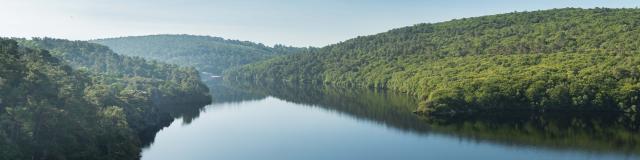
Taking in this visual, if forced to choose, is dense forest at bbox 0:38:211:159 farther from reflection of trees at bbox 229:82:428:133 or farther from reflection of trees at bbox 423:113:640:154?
reflection of trees at bbox 423:113:640:154

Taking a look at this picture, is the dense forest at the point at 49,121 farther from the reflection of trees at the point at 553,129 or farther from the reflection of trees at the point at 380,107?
the reflection of trees at the point at 553,129

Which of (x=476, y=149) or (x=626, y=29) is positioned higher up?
(x=626, y=29)

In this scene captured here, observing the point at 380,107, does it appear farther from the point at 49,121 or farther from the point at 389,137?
the point at 49,121

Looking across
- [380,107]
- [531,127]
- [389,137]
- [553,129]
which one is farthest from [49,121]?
[380,107]

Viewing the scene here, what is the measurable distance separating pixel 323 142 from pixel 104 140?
1642 inches

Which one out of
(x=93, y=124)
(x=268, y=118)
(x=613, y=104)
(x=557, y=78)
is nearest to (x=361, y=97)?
(x=268, y=118)

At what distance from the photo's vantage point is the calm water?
3720 inches

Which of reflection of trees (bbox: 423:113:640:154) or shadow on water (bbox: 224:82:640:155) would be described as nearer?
reflection of trees (bbox: 423:113:640:154)

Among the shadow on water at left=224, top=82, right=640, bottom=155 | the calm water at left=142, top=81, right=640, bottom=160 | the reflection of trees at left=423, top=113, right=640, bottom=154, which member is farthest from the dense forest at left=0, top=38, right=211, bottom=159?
the reflection of trees at left=423, top=113, right=640, bottom=154

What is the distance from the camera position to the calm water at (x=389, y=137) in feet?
310

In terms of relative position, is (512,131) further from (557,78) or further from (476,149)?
(557,78)

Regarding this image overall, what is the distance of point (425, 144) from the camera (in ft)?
334

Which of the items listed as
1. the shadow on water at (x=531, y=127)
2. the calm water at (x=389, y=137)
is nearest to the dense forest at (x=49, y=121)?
the calm water at (x=389, y=137)

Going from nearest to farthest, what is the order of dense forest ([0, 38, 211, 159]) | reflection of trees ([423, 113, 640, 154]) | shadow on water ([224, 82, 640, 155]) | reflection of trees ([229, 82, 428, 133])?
dense forest ([0, 38, 211, 159]), reflection of trees ([423, 113, 640, 154]), shadow on water ([224, 82, 640, 155]), reflection of trees ([229, 82, 428, 133])
